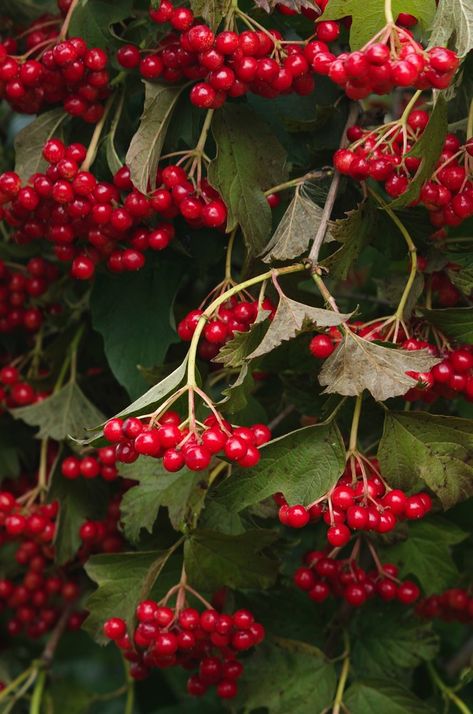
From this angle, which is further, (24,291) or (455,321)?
(24,291)

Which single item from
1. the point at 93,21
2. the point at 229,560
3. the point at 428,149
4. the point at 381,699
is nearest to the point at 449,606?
the point at 381,699

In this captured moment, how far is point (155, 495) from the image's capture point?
1264mm

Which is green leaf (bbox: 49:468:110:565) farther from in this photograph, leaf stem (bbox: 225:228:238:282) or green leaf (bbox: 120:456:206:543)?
leaf stem (bbox: 225:228:238:282)

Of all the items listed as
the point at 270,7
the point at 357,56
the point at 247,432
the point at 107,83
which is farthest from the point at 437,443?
the point at 107,83

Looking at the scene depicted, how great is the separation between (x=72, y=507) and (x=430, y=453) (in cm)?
65

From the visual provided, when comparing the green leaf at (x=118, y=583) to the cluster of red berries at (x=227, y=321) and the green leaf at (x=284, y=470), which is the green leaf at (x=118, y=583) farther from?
the cluster of red berries at (x=227, y=321)

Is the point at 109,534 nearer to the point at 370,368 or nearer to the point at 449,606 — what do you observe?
the point at 449,606

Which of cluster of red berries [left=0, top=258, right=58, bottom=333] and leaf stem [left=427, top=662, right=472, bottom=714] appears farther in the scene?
cluster of red berries [left=0, top=258, right=58, bottom=333]

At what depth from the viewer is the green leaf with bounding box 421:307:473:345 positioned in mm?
1090

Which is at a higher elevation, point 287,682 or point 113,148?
point 113,148

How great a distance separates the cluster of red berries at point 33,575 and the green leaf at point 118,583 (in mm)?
212

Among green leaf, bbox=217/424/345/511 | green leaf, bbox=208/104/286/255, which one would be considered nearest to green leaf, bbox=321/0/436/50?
green leaf, bbox=208/104/286/255

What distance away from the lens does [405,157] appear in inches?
40.1

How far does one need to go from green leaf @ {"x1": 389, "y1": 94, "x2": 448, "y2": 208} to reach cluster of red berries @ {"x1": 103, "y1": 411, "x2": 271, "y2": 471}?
313mm
